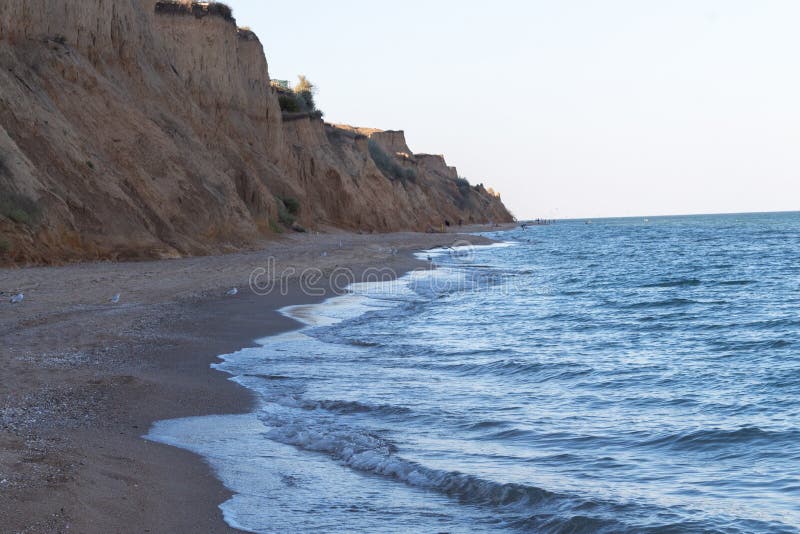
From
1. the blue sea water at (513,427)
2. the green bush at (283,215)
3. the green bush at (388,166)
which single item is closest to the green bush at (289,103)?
the green bush at (283,215)

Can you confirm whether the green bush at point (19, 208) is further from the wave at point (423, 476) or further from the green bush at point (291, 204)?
the green bush at point (291, 204)

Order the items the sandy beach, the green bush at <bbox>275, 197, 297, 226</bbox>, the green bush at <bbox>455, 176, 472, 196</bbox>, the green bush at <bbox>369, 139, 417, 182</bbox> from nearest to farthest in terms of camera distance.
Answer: the sandy beach, the green bush at <bbox>275, 197, 297, 226</bbox>, the green bush at <bbox>369, 139, 417, 182</bbox>, the green bush at <bbox>455, 176, 472, 196</bbox>

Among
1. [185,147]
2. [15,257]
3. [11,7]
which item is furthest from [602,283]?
[11,7]

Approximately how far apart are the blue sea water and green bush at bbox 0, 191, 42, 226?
716 centimetres

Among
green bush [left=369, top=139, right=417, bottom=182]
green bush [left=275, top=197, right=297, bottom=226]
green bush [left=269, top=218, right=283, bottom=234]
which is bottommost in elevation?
green bush [left=269, top=218, right=283, bottom=234]

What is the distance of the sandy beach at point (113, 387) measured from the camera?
5.31 m

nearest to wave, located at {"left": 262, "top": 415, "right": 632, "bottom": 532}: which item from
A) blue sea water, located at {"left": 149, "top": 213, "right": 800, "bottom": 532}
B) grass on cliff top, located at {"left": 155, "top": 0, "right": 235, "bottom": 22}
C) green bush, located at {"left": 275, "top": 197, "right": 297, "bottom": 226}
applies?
blue sea water, located at {"left": 149, "top": 213, "right": 800, "bottom": 532}

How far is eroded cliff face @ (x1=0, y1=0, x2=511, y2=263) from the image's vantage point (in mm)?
21266

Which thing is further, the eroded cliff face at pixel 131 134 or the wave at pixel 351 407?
the eroded cliff face at pixel 131 134

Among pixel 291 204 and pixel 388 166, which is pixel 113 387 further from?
pixel 388 166

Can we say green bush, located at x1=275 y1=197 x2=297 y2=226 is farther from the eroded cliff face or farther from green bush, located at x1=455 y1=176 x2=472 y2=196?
green bush, located at x1=455 y1=176 x2=472 y2=196

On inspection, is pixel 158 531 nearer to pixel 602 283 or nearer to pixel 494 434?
pixel 494 434

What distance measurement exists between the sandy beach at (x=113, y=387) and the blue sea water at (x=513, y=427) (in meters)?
0.45

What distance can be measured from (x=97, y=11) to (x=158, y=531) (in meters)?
26.1
